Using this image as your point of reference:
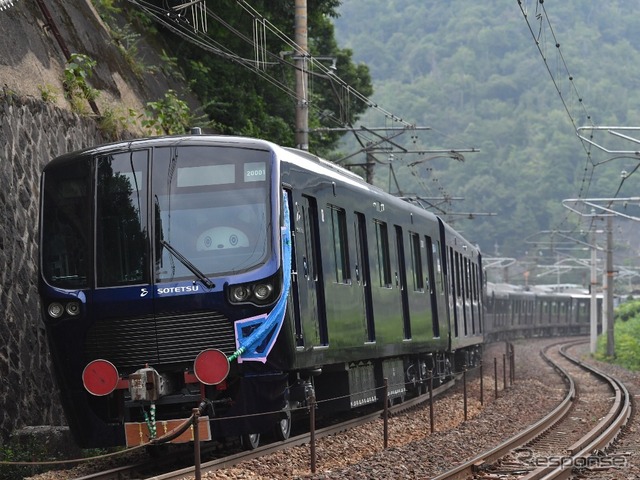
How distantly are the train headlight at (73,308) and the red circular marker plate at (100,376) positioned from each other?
2.04 ft

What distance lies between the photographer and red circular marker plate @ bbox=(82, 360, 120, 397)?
36.5 ft

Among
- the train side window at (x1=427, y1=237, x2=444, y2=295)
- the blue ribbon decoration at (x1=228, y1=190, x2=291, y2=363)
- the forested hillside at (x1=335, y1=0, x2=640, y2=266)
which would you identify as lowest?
the blue ribbon decoration at (x1=228, y1=190, x2=291, y2=363)

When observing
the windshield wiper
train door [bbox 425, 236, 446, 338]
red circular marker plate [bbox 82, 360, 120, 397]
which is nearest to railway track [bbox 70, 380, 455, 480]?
red circular marker plate [bbox 82, 360, 120, 397]

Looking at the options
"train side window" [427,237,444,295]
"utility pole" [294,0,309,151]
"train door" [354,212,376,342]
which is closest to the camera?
"train door" [354,212,376,342]

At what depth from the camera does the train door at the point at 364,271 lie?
1505 cm

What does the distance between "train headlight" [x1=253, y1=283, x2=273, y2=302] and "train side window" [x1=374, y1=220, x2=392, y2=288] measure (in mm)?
4817

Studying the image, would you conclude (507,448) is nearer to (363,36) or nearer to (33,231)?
(33,231)

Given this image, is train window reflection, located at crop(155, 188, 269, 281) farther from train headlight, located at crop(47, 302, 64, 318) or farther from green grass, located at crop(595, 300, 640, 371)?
green grass, located at crop(595, 300, 640, 371)

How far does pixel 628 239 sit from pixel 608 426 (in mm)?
125540

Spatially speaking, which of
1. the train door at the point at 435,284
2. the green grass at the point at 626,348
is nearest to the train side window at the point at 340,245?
the train door at the point at 435,284

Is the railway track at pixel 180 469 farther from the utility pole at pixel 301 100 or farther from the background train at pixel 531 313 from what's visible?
the background train at pixel 531 313

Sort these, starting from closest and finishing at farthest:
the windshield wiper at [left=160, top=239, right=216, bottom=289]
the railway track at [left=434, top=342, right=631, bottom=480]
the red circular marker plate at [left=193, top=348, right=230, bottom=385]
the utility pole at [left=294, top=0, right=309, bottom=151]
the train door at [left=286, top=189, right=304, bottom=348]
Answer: the red circular marker plate at [left=193, top=348, right=230, bottom=385] → the windshield wiper at [left=160, top=239, right=216, bottom=289] → the railway track at [left=434, top=342, right=631, bottom=480] → the train door at [left=286, top=189, right=304, bottom=348] → the utility pole at [left=294, top=0, right=309, bottom=151]

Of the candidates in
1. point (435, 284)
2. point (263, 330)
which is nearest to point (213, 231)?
point (263, 330)

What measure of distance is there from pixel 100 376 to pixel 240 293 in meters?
1.51
